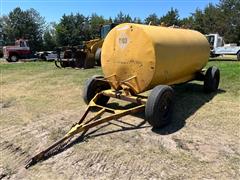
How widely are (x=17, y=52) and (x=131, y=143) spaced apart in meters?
27.0

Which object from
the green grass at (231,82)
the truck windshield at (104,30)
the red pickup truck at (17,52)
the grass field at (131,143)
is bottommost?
the grass field at (131,143)

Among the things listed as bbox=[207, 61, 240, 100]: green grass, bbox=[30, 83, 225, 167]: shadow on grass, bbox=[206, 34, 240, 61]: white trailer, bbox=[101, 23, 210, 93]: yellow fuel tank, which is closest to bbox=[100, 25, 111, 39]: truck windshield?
bbox=[207, 61, 240, 100]: green grass

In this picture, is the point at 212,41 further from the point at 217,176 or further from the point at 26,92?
the point at 217,176

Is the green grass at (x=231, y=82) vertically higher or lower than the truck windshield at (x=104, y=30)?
lower

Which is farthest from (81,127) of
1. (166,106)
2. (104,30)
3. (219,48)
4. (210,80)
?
(219,48)

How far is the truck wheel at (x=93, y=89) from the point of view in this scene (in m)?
7.25

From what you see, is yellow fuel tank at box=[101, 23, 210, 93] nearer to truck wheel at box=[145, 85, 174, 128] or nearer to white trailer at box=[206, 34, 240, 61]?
truck wheel at box=[145, 85, 174, 128]

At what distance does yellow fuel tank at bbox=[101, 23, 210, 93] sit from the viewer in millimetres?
6199

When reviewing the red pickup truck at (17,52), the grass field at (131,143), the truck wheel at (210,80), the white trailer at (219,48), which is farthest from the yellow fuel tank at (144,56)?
the red pickup truck at (17,52)

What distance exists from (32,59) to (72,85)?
64.9 feet

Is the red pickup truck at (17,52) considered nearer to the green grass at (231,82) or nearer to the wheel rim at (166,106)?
the green grass at (231,82)

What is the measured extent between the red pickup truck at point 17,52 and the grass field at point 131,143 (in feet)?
73.9

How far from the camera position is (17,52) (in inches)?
1180

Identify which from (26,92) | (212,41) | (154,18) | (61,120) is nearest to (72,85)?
(26,92)
